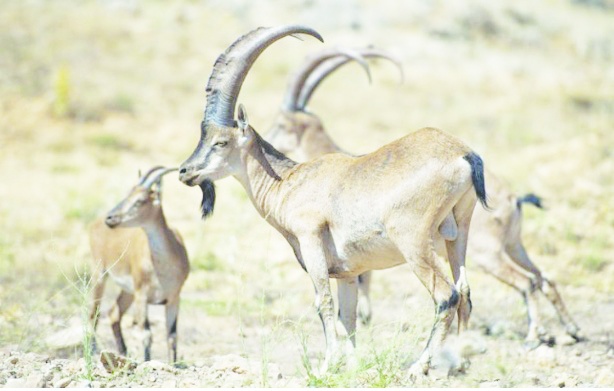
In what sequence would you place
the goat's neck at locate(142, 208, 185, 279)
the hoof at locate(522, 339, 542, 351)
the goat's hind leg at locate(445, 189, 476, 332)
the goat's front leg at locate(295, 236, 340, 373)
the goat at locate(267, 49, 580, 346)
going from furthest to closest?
the goat at locate(267, 49, 580, 346) → the goat's neck at locate(142, 208, 185, 279) → the hoof at locate(522, 339, 542, 351) → the goat's front leg at locate(295, 236, 340, 373) → the goat's hind leg at locate(445, 189, 476, 332)

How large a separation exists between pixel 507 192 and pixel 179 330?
361cm

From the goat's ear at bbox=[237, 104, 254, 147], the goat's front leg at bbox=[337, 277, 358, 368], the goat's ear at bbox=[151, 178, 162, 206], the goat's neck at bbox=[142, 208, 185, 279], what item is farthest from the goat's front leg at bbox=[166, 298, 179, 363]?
the goat's ear at bbox=[237, 104, 254, 147]

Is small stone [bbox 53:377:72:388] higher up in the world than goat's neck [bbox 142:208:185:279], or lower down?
lower down

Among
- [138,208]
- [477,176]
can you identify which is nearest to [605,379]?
[477,176]

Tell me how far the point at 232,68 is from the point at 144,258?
2581mm

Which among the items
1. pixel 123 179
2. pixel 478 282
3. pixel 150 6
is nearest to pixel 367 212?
pixel 478 282

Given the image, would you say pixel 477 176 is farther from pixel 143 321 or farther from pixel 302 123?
pixel 302 123

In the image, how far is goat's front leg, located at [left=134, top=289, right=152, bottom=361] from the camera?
27.4 feet

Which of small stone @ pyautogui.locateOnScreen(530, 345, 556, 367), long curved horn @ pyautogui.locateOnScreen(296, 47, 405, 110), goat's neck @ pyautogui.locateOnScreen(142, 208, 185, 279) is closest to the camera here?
small stone @ pyautogui.locateOnScreen(530, 345, 556, 367)

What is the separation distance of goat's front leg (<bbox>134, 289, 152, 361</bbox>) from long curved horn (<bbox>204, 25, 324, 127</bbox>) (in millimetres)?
2254

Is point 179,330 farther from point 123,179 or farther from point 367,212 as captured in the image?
point 123,179

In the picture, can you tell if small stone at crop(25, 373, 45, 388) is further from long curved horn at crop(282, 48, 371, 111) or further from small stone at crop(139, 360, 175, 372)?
long curved horn at crop(282, 48, 371, 111)

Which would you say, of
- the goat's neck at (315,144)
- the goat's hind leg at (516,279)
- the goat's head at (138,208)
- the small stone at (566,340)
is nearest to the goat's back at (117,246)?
the goat's head at (138,208)

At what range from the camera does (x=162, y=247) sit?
9.00 meters
